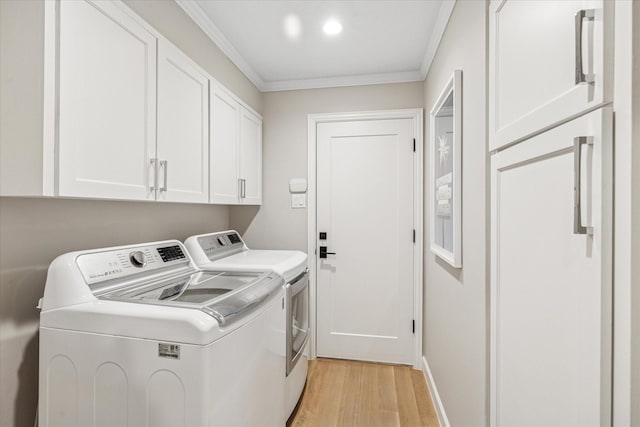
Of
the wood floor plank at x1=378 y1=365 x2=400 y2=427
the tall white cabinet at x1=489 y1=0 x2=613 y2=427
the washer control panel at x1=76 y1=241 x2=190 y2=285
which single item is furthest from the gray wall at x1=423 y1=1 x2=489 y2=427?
the washer control panel at x1=76 y1=241 x2=190 y2=285

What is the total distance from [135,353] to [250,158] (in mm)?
1815

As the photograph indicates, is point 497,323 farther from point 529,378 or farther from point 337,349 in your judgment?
point 337,349

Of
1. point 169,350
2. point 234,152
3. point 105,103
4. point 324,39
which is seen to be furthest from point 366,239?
point 105,103

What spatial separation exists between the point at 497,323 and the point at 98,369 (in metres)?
1.38

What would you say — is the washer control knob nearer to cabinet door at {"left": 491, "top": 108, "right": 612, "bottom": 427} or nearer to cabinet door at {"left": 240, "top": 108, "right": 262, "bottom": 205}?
cabinet door at {"left": 240, "top": 108, "right": 262, "bottom": 205}

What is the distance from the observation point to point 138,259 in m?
1.41

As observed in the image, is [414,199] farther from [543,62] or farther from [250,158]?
[543,62]

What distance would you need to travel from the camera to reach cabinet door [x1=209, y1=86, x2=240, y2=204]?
191 centimetres

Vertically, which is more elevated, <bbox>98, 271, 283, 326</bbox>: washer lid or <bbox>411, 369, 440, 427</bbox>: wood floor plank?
<bbox>98, 271, 283, 326</bbox>: washer lid

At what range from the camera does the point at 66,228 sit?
128 centimetres

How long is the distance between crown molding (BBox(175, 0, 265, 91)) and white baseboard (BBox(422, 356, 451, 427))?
2.80 m

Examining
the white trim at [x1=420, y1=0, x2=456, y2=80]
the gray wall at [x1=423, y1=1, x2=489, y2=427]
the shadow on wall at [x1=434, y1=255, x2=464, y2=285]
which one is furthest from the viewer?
the white trim at [x1=420, y1=0, x2=456, y2=80]

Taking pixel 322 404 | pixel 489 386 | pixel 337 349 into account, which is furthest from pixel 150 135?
pixel 337 349

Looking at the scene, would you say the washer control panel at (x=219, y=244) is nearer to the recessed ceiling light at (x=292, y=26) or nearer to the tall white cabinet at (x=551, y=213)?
the recessed ceiling light at (x=292, y=26)
